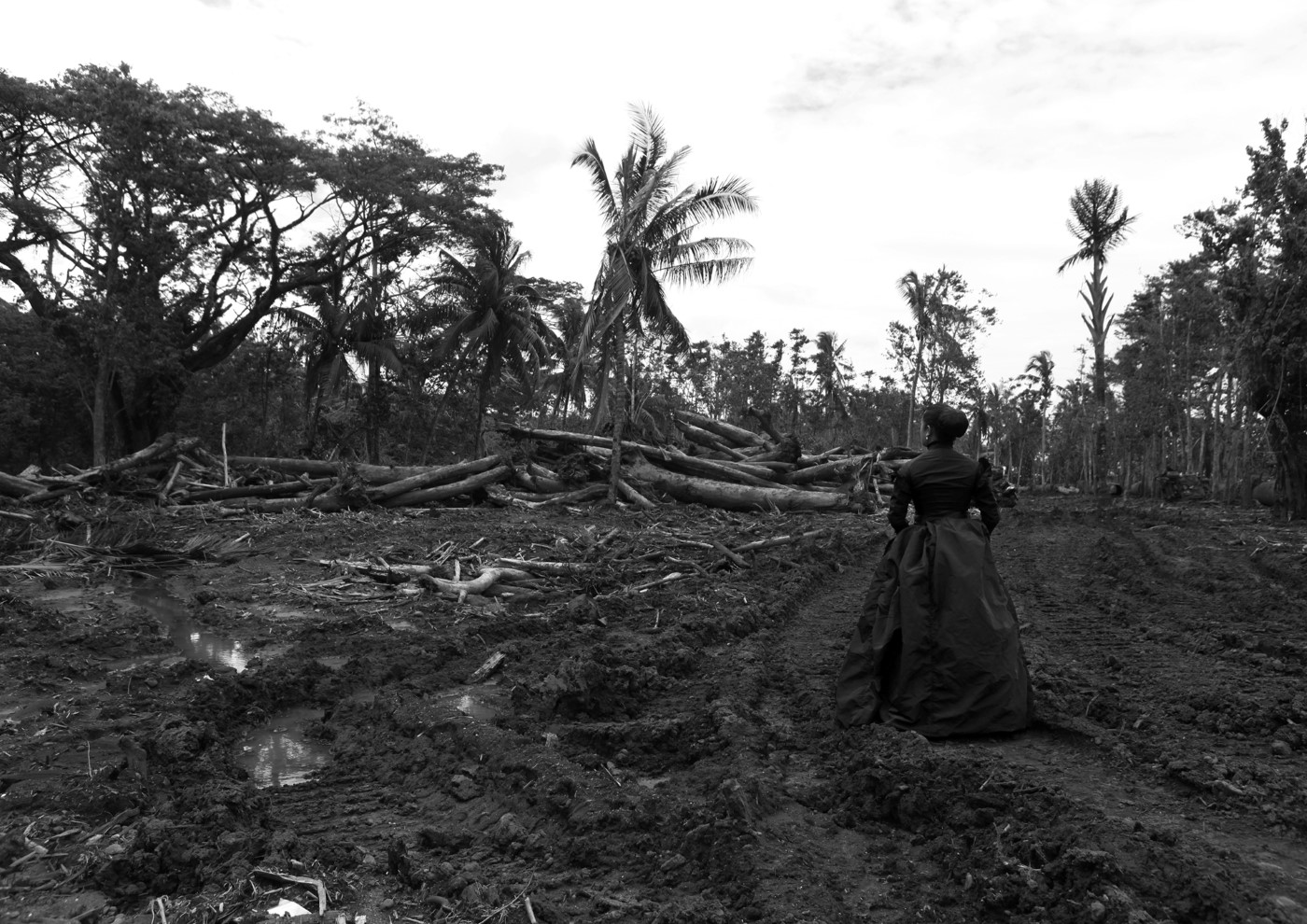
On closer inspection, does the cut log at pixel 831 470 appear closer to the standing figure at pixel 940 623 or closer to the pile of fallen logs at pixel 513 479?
the pile of fallen logs at pixel 513 479

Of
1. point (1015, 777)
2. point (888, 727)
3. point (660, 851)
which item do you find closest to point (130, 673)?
point (660, 851)

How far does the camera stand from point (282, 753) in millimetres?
4473

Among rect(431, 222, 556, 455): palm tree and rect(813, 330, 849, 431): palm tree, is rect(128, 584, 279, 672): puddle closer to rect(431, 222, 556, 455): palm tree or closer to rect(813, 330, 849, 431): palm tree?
rect(431, 222, 556, 455): palm tree

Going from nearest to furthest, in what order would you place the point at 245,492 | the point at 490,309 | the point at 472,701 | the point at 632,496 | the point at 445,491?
1. the point at 472,701
2. the point at 245,492
3. the point at 445,491
4. the point at 632,496
5. the point at 490,309

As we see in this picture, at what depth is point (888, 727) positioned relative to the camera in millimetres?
4113

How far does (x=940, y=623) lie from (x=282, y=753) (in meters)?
3.50

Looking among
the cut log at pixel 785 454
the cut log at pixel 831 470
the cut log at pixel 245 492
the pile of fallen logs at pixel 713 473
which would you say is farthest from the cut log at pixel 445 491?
the cut log at pixel 831 470

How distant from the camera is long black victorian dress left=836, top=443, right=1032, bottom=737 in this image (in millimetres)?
4125

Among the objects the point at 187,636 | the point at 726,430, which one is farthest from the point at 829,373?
the point at 187,636

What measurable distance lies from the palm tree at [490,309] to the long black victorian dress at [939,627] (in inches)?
818

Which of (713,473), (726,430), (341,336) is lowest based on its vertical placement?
(713,473)

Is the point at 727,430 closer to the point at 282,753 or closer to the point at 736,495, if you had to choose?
the point at 736,495

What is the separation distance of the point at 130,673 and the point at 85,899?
10.3ft

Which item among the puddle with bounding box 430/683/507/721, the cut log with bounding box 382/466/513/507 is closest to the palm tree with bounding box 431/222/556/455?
the cut log with bounding box 382/466/513/507
